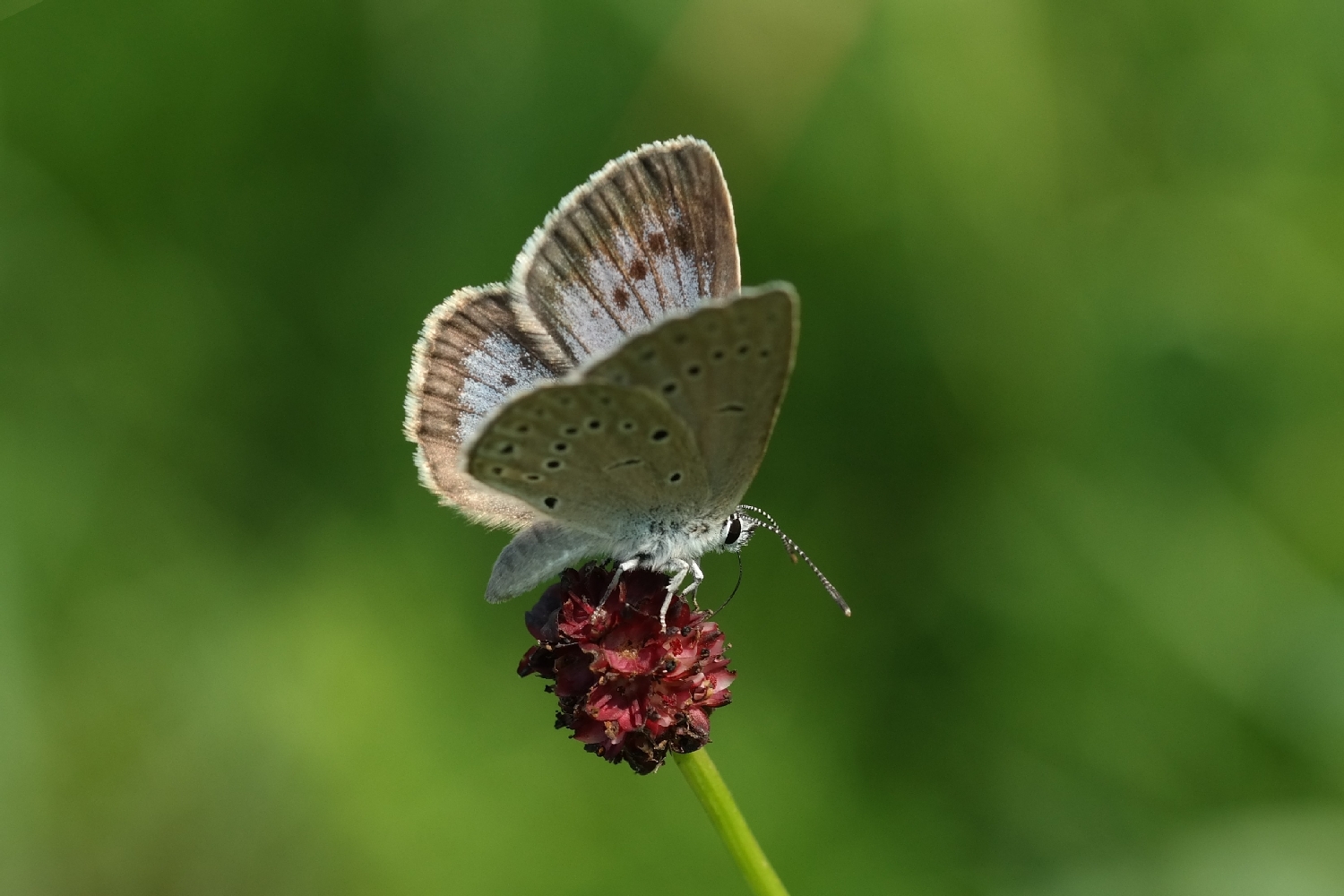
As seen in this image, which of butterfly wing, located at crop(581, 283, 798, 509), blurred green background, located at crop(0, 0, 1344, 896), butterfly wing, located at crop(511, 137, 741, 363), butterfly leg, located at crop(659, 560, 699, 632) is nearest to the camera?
butterfly wing, located at crop(581, 283, 798, 509)

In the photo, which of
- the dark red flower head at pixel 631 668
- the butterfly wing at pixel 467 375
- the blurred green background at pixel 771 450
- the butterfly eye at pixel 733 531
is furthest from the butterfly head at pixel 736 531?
the blurred green background at pixel 771 450

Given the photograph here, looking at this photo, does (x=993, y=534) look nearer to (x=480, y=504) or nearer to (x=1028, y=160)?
(x=1028, y=160)

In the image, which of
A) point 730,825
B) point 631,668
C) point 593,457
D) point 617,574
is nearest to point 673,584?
point 617,574

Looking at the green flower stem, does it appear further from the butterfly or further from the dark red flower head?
the butterfly

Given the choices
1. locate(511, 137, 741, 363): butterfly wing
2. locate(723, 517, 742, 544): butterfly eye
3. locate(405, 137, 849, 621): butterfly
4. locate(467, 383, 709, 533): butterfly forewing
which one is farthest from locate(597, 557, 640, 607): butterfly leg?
locate(511, 137, 741, 363): butterfly wing

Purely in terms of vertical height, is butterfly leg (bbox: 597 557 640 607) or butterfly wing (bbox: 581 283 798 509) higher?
butterfly wing (bbox: 581 283 798 509)

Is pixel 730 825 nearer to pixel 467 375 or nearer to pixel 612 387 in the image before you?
pixel 612 387
